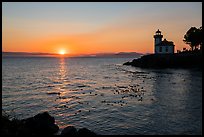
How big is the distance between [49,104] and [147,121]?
42.8 ft

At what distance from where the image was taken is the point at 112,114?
69.8 ft

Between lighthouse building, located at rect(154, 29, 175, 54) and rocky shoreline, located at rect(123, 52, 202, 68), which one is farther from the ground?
lighthouse building, located at rect(154, 29, 175, 54)

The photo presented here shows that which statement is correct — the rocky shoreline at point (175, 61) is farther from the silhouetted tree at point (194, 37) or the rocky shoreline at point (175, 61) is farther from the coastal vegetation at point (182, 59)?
the silhouetted tree at point (194, 37)

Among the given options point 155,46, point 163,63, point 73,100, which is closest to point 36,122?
point 73,100

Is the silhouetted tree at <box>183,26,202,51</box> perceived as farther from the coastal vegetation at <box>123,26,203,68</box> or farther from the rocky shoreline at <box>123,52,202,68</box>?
the rocky shoreline at <box>123,52,202,68</box>

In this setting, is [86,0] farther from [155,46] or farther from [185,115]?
[155,46]

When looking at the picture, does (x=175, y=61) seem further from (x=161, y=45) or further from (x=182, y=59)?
(x=161, y=45)

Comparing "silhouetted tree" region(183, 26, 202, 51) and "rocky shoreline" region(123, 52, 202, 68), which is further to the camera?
"silhouetted tree" region(183, 26, 202, 51)

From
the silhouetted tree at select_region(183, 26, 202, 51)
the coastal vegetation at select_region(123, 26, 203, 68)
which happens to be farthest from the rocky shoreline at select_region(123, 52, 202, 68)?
the silhouetted tree at select_region(183, 26, 202, 51)

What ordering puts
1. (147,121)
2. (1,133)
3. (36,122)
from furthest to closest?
(147,121), (36,122), (1,133)

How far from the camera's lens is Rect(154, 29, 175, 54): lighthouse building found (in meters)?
91.5

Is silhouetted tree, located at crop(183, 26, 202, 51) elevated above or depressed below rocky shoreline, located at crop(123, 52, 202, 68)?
above

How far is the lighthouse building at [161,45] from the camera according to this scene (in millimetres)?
91506

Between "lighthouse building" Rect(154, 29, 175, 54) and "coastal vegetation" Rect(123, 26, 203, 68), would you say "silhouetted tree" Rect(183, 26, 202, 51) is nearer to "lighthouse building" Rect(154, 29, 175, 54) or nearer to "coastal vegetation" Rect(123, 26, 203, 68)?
"coastal vegetation" Rect(123, 26, 203, 68)
